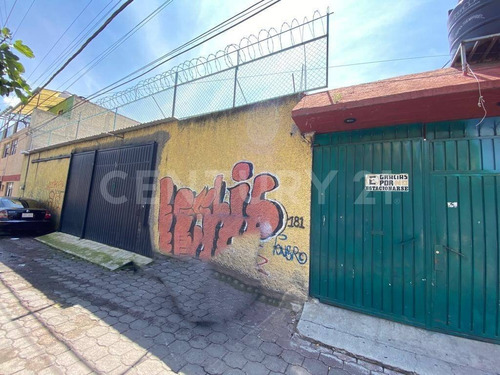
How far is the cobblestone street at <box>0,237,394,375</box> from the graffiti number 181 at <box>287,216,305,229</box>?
131cm

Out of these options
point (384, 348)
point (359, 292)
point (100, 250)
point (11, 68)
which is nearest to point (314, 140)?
point (359, 292)

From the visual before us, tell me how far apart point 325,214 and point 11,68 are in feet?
14.1

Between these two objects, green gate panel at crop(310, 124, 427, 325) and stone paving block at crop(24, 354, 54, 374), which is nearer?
stone paving block at crop(24, 354, 54, 374)

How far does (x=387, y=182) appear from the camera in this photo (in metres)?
3.23

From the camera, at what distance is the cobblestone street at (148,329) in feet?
7.51

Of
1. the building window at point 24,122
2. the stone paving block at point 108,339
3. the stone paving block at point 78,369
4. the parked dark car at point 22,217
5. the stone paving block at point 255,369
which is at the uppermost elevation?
the building window at point 24,122

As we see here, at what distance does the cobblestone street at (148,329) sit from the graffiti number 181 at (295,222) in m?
1.31

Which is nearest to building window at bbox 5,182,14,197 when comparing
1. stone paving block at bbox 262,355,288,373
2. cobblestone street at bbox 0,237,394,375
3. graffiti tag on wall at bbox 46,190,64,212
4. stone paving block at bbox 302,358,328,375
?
graffiti tag on wall at bbox 46,190,64,212

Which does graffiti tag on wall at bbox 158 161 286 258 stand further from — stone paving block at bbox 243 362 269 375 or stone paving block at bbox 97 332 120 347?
stone paving block at bbox 97 332 120 347

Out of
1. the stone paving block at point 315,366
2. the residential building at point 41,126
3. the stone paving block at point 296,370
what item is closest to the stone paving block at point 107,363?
the stone paving block at point 296,370

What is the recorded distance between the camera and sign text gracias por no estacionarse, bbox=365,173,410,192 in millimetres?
3142

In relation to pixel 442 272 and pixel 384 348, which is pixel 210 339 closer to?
pixel 384 348

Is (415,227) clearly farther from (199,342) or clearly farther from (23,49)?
(23,49)

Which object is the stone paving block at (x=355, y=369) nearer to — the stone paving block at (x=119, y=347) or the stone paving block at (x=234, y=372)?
the stone paving block at (x=234, y=372)
